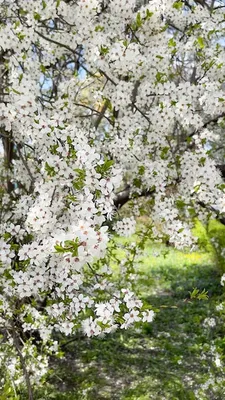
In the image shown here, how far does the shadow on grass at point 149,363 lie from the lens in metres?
5.08

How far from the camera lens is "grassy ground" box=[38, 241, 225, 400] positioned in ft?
16.5

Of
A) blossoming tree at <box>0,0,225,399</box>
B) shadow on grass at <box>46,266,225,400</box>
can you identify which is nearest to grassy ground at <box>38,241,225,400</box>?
shadow on grass at <box>46,266,225,400</box>

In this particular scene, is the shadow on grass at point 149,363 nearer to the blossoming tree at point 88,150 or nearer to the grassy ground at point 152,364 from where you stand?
the grassy ground at point 152,364

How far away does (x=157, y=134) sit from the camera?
4.44 metres

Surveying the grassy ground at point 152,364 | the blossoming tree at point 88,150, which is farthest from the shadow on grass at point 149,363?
the blossoming tree at point 88,150

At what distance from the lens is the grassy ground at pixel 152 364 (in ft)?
16.5

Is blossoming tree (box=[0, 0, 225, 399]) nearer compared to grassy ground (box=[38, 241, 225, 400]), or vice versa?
blossoming tree (box=[0, 0, 225, 399])

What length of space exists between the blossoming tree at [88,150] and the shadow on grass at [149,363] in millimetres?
1005

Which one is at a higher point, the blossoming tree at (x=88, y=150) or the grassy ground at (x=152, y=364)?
the blossoming tree at (x=88, y=150)

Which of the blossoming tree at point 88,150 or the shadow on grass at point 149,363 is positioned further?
the shadow on grass at point 149,363

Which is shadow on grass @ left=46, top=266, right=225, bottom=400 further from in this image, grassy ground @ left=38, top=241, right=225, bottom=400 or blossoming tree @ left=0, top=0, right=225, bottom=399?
blossoming tree @ left=0, top=0, right=225, bottom=399

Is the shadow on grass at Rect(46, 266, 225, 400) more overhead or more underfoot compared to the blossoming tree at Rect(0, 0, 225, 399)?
Result: more underfoot

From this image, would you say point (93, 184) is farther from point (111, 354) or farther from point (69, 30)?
point (111, 354)

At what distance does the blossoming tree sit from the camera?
266cm
